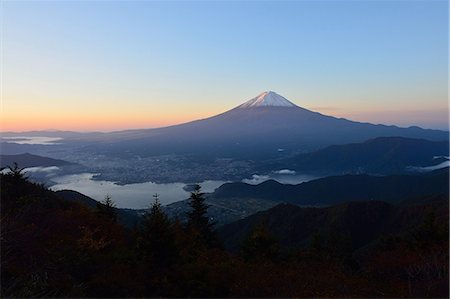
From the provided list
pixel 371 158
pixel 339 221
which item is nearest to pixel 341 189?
pixel 339 221

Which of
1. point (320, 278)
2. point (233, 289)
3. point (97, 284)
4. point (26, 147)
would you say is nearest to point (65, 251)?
point (97, 284)

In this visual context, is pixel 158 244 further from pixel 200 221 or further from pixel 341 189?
pixel 341 189

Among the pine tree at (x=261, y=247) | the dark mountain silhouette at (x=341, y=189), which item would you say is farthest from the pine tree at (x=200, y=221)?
the dark mountain silhouette at (x=341, y=189)

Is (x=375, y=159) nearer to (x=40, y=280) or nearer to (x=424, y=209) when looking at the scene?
(x=424, y=209)

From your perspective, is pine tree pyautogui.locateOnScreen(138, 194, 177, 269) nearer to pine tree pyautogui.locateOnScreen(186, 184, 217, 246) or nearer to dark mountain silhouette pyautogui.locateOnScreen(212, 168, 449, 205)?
pine tree pyautogui.locateOnScreen(186, 184, 217, 246)

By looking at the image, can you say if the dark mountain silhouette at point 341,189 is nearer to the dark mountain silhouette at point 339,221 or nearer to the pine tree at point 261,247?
the dark mountain silhouette at point 339,221

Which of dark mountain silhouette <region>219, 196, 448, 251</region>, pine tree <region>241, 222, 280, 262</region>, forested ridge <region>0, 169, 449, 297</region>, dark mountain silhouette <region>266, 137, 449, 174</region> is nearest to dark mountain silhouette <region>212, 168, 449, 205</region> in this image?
dark mountain silhouette <region>219, 196, 448, 251</region>
